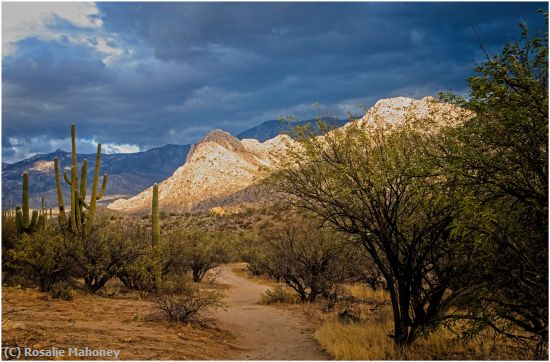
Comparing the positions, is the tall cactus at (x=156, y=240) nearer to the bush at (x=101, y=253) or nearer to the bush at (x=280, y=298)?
the bush at (x=101, y=253)

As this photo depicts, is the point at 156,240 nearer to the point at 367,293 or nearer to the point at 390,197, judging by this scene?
the point at 367,293

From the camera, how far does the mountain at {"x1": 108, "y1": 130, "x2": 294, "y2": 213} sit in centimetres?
11531

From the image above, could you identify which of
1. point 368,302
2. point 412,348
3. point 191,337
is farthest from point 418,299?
point 368,302

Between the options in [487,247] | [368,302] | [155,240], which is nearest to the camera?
[487,247]

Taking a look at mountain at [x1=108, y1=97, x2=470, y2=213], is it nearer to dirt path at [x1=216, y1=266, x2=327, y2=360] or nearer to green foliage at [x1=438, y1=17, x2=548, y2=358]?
dirt path at [x1=216, y1=266, x2=327, y2=360]

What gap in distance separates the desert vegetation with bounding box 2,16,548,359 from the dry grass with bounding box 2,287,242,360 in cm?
39

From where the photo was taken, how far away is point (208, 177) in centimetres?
12125

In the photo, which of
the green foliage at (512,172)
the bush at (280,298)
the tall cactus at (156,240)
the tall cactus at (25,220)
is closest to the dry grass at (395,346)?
the green foliage at (512,172)

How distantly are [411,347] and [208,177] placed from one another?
366 ft

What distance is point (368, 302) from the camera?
22.3 m

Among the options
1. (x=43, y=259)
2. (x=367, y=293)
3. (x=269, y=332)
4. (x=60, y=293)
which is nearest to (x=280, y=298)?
(x=367, y=293)

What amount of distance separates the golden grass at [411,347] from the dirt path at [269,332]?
2.34ft

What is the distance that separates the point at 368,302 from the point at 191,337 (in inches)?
448

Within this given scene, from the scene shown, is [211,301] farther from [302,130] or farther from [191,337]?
[302,130]
